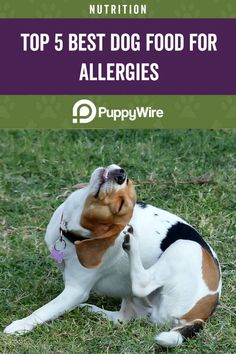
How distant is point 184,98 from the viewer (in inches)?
331

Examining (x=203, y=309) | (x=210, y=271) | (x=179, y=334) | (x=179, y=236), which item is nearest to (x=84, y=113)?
(x=179, y=236)

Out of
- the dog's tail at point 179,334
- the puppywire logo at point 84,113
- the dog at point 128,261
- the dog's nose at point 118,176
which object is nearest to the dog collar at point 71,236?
the dog at point 128,261

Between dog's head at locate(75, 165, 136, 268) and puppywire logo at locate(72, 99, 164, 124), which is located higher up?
puppywire logo at locate(72, 99, 164, 124)

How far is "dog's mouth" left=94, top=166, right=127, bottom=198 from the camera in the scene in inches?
201

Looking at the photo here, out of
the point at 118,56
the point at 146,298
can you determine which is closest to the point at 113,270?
the point at 146,298

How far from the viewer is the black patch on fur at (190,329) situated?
5216mm

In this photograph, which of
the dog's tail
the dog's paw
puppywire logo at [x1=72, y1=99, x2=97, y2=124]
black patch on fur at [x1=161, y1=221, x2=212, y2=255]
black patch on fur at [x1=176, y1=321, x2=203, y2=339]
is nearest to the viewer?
the dog's tail

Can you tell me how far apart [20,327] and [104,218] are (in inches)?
31.5

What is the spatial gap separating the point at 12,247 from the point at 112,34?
2123mm

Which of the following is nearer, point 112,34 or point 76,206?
point 76,206

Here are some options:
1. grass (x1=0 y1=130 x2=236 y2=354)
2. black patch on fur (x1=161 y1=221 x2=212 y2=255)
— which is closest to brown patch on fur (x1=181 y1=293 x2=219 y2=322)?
grass (x1=0 y1=130 x2=236 y2=354)

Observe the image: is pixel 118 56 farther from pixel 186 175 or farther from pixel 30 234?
pixel 30 234

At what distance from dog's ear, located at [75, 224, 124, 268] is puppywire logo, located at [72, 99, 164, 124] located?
3155 mm

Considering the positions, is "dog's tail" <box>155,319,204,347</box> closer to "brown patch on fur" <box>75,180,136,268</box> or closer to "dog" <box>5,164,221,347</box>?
"dog" <box>5,164,221,347</box>
